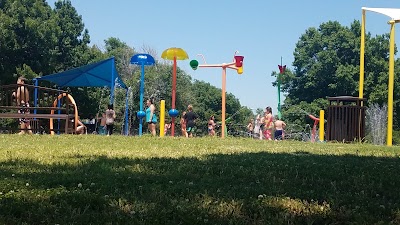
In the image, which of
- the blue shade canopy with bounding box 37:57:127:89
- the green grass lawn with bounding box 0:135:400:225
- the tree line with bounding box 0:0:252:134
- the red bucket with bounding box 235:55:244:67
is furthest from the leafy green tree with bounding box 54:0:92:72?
the green grass lawn with bounding box 0:135:400:225

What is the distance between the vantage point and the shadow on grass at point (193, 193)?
3.38 metres

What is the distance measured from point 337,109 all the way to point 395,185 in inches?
478

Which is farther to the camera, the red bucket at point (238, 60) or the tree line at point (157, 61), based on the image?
the tree line at point (157, 61)

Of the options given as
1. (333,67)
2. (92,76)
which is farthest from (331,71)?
(92,76)

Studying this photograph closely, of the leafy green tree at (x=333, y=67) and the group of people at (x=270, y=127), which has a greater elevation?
the leafy green tree at (x=333, y=67)

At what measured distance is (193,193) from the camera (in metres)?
4.13

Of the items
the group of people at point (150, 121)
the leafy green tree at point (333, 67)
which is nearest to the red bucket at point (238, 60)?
the group of people at point (150, 121)

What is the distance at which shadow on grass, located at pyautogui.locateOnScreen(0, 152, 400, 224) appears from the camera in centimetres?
338

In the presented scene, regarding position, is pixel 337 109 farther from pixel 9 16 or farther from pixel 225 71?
pixel 9 16

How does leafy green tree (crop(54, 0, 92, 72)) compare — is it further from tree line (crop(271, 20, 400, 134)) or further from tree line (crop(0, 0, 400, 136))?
tree line (crop(271, 20, 400, 134))

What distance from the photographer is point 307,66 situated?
56031mm

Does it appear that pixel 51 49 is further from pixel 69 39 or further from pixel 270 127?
pixel 270 127

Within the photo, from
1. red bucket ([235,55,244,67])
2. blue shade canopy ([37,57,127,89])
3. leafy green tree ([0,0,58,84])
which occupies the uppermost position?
leafy green tree ([0,0,58,84])

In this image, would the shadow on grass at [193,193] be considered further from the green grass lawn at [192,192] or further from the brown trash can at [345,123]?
the brown trash can at [345,123]
